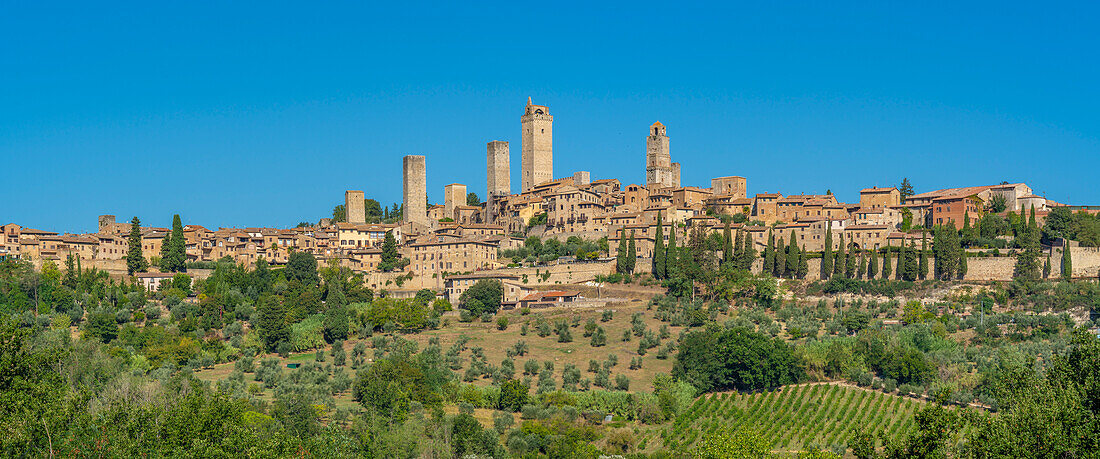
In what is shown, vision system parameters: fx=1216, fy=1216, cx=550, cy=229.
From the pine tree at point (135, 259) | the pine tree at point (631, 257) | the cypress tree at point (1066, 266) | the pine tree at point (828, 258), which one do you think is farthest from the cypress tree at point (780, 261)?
the pine tree at point (135, 259)

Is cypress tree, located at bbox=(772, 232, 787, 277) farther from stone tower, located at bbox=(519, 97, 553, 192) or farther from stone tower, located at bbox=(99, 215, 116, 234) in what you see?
Result: stone tower, located at bbox=(99, 215, 116, 234)

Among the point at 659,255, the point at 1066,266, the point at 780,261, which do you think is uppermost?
the point at 659,255

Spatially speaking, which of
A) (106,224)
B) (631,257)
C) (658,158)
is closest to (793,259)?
(631,257)

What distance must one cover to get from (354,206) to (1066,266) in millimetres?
48520

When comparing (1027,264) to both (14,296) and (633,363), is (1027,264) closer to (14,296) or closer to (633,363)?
(633,363)

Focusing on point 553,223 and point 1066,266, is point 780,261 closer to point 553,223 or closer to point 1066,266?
point 1066,266

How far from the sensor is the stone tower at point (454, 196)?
91250 mm

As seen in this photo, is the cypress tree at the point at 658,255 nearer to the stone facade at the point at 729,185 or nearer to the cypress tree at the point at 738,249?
the cypress tree at the point at 738,249

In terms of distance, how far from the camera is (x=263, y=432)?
34750mm

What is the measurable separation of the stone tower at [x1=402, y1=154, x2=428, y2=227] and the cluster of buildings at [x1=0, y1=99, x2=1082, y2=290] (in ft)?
0.24

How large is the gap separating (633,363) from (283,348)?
15.9 meters

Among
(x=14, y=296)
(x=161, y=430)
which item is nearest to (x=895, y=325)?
(x=161, y=430)

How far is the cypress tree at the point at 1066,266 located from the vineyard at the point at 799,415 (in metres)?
17.7

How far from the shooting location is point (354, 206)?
87.3 m
